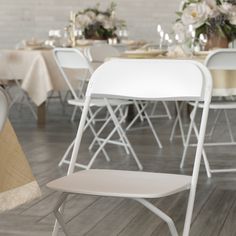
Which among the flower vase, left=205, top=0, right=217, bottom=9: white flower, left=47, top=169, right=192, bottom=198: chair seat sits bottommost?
the flower vase

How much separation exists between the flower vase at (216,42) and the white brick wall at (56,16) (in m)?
5.37

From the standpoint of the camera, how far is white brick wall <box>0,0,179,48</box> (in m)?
10.4

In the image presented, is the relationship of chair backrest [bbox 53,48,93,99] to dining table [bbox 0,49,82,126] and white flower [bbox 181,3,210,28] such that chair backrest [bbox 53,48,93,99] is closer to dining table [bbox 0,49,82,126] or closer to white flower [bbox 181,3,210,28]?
white flower [bbox 181,3,210,28]

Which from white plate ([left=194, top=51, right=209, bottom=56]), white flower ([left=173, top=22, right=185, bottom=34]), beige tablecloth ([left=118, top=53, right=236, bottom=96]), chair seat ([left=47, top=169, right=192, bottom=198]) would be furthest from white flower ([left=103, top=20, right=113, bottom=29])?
chair seat ([left=47, top=169, right=192, bottom=198])

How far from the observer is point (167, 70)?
259 cm

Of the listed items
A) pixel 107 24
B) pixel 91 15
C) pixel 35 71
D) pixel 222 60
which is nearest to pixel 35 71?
pixel 35 71

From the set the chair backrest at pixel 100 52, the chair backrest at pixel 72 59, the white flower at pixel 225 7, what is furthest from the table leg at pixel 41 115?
the white flower at pixel 225 7

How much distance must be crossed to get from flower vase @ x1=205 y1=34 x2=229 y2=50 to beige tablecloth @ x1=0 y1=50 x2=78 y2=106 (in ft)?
7.78

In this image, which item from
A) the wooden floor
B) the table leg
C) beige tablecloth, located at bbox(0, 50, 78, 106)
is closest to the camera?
the wooden floor

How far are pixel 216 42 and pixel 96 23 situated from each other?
2690 mm

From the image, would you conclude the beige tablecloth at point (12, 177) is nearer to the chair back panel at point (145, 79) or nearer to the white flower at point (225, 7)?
the chair back panel at point (145, 79)

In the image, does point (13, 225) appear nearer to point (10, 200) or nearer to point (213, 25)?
point (10, 200)

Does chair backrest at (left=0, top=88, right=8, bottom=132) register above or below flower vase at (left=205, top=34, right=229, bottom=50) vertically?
above

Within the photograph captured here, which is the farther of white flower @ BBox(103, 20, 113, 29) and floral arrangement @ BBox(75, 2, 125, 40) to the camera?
white flower @ BBox(103, 20, 113, 29)
